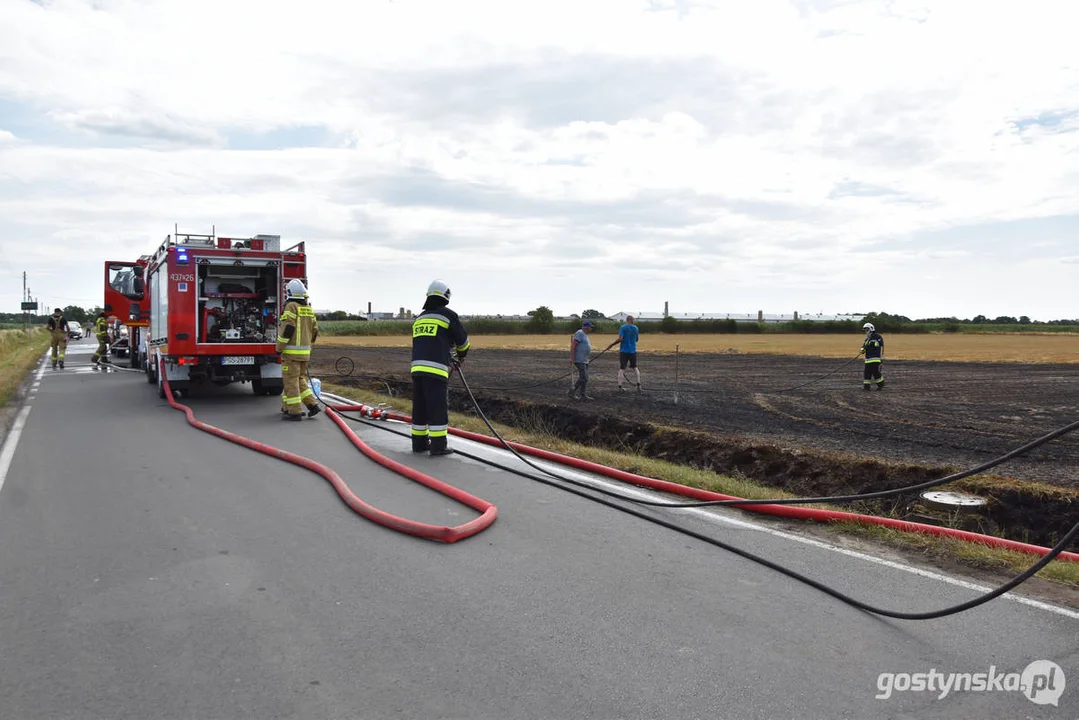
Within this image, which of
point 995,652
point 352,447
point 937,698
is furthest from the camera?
point 352,447

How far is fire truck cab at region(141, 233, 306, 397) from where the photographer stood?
13.4 meters

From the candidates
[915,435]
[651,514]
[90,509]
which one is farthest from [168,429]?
[915,435]

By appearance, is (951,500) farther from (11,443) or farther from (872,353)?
(872,353)

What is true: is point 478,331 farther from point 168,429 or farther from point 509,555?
point 509,555

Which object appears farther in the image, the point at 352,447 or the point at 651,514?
the point at 352,447

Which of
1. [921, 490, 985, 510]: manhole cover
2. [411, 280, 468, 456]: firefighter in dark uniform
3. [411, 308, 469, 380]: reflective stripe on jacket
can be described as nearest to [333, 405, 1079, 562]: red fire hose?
[921, 490, 985, 510]: manhole cover

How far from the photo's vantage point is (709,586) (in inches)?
178

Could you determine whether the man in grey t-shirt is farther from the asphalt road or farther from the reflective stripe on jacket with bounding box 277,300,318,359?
the asphalt road

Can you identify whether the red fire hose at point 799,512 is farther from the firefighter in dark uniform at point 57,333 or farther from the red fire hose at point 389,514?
the firefighter in dark uniform at point 57,333

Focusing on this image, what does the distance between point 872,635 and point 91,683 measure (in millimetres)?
3545

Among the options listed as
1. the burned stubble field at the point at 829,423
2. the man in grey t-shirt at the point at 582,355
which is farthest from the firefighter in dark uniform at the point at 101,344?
the man in grey t-shirt at the point at 582,355

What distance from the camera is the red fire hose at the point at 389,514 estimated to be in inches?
211

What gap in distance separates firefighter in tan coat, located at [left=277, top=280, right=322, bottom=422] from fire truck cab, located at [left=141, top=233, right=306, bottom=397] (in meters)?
2.27

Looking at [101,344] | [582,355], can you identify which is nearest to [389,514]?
[582,355]
